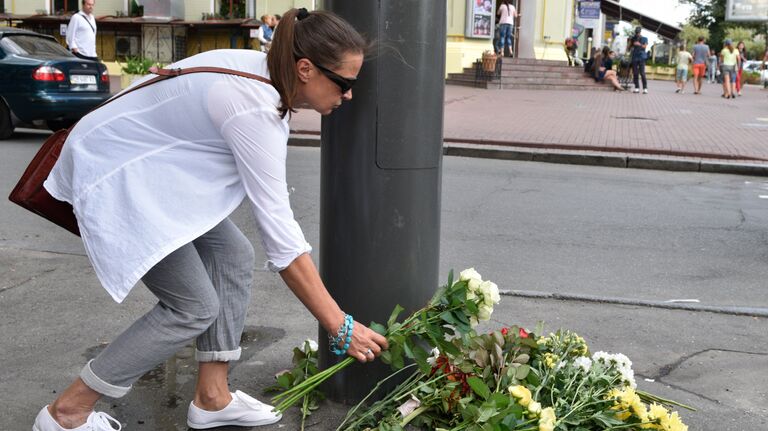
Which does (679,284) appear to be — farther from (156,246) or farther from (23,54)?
(23,54)

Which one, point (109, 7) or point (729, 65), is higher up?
point (109, 7)

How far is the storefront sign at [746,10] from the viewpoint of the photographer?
2778 cm

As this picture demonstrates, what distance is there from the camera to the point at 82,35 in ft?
44.6

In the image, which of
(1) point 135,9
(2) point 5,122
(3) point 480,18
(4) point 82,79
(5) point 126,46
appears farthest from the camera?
(5) point 126,46

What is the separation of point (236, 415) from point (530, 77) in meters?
22.9

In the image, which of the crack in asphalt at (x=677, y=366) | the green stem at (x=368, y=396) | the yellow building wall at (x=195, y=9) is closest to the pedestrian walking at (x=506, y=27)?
the yellow building wall at (x=195, y=9)

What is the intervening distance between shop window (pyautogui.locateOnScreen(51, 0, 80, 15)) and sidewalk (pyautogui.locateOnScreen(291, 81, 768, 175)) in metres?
14.5

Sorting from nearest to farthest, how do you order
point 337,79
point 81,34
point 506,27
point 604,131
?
point 337,79, point 81,34, point 604,131, point 506,27

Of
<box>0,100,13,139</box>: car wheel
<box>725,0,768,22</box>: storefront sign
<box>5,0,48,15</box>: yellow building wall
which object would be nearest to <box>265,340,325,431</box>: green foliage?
<box>0,100,13,139</box>: car wheel

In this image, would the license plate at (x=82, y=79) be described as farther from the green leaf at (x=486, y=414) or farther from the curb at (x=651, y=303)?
the green leaf at (x=486, y=414)

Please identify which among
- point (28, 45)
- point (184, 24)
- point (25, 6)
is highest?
point (25, 6)

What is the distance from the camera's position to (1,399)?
3.34 metres

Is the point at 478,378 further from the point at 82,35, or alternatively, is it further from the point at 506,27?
the point at 506,27

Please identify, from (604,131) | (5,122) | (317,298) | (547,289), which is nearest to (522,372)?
(317,298)
